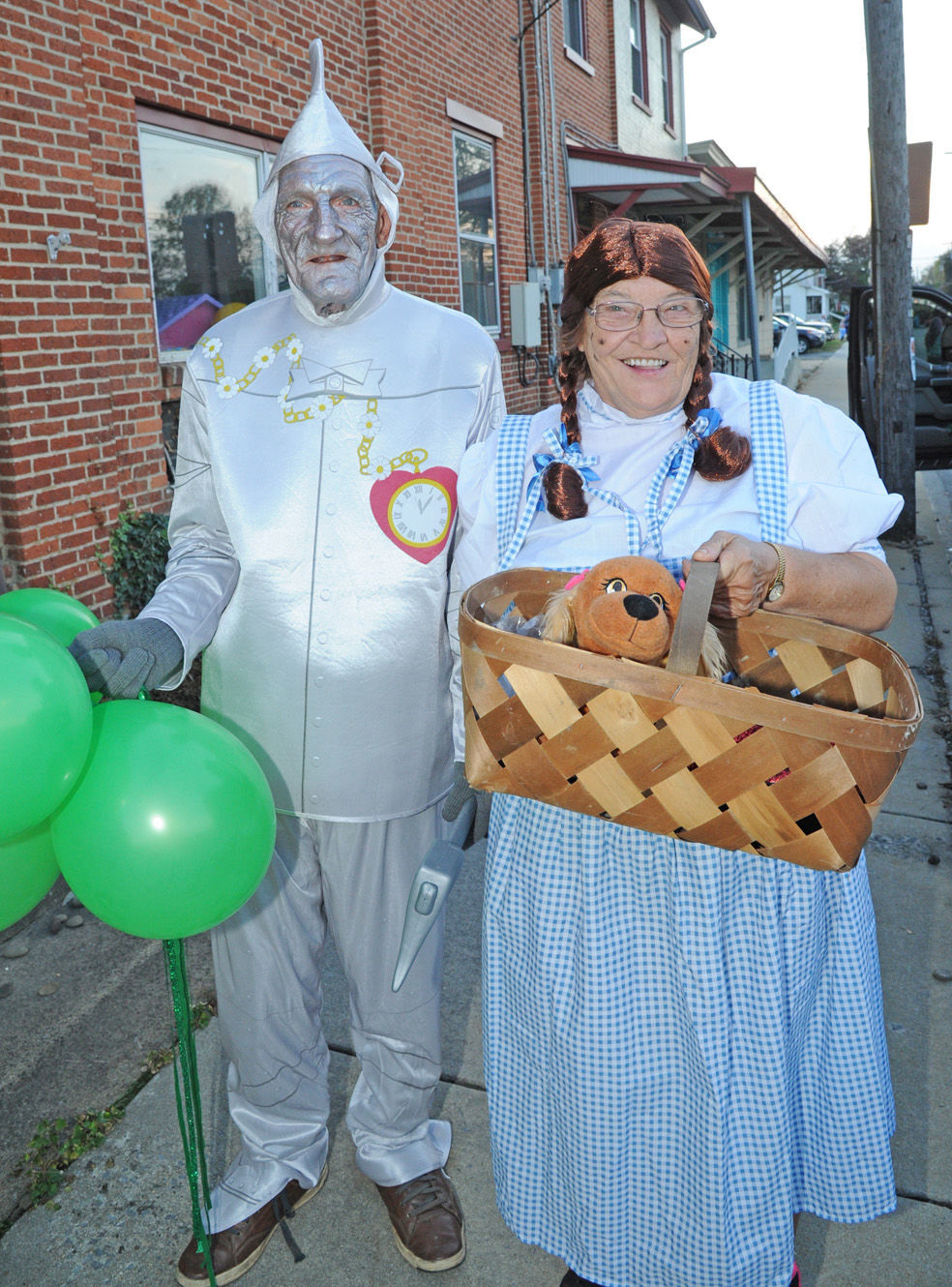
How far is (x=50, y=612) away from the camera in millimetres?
1857

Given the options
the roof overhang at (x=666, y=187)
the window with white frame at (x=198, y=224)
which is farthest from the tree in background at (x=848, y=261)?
the window with white frame at (x=198, y=224)

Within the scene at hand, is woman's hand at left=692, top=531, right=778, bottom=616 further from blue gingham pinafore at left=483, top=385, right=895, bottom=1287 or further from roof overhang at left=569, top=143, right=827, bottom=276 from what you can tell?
roof overhang at left=569, top=143, right=827, bottom=276

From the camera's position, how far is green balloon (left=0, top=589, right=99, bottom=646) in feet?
5.98

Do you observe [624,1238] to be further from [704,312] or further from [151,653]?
[704,312]

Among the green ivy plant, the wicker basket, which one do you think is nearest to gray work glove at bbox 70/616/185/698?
the wicker basket

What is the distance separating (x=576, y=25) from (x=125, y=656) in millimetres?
13113

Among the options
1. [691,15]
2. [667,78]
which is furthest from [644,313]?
[691,15]

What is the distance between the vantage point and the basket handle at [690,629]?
1.32 meters

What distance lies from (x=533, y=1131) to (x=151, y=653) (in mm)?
1065

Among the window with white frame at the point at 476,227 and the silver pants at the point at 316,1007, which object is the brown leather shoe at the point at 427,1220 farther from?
the window with white frame at the point at 476,227

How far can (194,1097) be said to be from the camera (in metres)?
1.85

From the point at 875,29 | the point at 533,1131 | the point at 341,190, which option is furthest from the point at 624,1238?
the point at 875,29

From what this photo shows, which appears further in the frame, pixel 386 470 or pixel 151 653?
pixel 386 470

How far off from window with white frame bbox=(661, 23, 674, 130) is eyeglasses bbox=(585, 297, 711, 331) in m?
17.5
